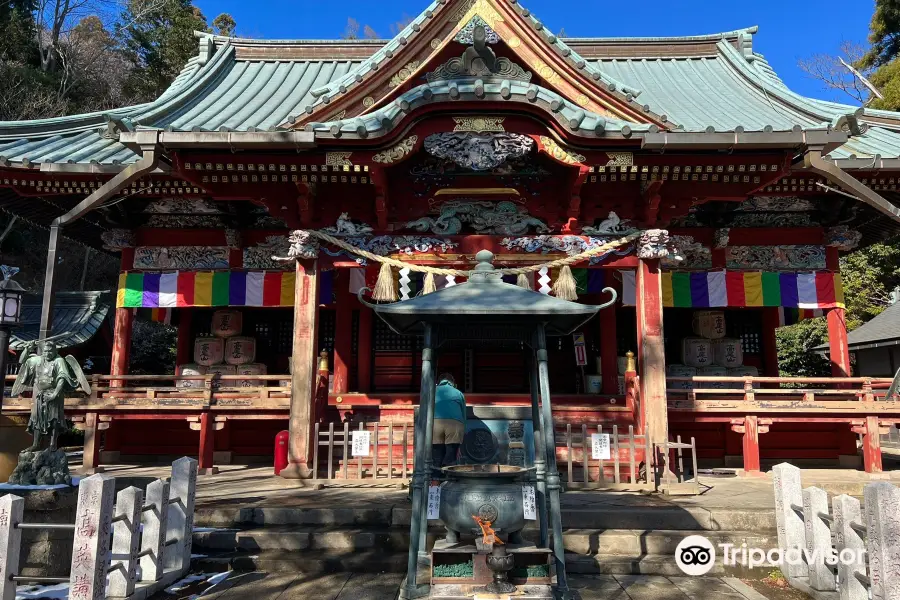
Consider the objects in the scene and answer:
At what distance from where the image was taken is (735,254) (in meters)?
12.1

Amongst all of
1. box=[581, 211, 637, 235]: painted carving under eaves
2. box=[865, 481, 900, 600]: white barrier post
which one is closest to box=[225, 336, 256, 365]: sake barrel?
box=[581, 211, 637, 235]: painted carving under eaves

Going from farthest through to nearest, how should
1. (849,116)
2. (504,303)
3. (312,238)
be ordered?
(312,238), (849,116), (504,303)

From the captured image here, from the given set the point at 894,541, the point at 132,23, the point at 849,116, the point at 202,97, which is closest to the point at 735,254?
the point at 849,116

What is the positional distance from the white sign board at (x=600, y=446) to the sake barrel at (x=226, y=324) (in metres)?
8.42

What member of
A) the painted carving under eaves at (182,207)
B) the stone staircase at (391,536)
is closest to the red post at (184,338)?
the painted carving under eaves at (182,207)

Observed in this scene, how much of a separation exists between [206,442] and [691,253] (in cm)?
1018

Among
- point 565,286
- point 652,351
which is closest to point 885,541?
point 652,351

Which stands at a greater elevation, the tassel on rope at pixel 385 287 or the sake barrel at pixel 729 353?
the tassel on rope at pixel 385 287

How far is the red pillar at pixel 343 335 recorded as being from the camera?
41.8 ft

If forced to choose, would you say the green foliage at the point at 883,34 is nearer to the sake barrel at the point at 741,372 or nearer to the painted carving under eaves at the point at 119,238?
the sake barrel at the point at 741,372

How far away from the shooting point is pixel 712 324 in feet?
42.2

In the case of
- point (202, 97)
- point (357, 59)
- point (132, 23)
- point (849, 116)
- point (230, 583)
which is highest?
point (132, 23)

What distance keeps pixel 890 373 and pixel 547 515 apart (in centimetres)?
2402

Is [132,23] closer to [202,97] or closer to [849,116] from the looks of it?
[202,97]
